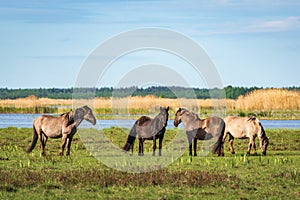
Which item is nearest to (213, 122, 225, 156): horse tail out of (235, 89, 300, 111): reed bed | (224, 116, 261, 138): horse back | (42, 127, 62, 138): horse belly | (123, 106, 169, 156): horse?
(224, 116, 261, 138): horse back

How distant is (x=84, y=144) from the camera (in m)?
24.3

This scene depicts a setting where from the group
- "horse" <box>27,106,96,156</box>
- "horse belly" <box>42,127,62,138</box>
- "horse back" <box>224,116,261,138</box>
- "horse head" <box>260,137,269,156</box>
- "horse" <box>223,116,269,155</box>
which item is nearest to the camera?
"horse" <box>27,106,96,156</box>

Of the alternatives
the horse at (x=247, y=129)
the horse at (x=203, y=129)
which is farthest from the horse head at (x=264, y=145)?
the horse at (x=203, y=129)

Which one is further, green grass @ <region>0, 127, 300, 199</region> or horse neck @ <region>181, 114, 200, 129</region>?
horse neck @ <region>181, 114, 200, 129</region>

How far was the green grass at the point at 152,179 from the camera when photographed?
12242 mm

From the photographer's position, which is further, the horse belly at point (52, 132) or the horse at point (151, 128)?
the horse at point (151, 128)

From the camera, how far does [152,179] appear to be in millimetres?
13867

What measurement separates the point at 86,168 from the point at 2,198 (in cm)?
446

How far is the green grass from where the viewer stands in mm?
12242

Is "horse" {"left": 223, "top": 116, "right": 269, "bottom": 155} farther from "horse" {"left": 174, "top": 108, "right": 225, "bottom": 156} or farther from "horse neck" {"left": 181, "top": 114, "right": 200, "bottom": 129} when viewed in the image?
"horse neck" {"left": 181, "top": 114, "right": 200, "bottom": 129}

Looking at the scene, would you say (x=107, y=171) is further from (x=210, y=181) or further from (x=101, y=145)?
(x=101, y=145)

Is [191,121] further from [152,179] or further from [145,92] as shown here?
[145,92]

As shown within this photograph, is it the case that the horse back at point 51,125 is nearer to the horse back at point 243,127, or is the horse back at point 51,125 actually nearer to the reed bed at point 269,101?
the horse back at point 243,127

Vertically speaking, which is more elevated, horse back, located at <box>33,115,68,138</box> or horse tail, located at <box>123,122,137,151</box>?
horse back, located at <box>33,115,68,138</box>
